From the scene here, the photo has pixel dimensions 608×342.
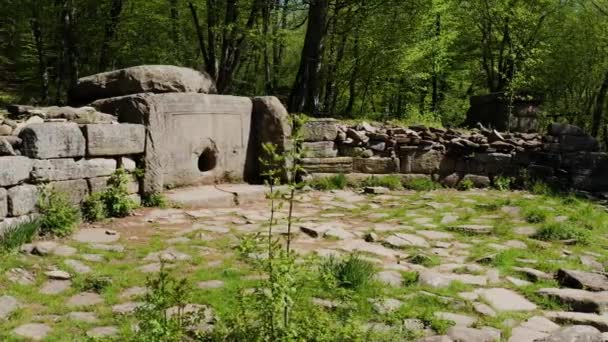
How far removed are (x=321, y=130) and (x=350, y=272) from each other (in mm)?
5418

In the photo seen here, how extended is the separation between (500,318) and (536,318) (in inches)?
12.0

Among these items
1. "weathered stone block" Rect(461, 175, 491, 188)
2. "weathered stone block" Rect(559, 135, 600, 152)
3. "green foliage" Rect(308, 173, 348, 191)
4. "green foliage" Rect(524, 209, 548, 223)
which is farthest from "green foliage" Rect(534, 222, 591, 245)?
"weathered stone block" Rect(559, 135, 600, 152)

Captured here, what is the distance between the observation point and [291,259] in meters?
2.99

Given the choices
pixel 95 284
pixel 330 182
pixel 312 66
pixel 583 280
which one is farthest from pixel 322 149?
pixel 95 284

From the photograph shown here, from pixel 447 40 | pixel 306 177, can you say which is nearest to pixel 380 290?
pixel 306 177

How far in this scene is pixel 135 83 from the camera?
7.46 metres

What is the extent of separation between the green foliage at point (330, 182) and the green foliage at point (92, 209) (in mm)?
3835

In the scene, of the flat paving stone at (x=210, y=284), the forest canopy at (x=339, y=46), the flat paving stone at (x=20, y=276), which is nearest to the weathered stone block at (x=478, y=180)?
the forest canopy at (x=339, y=46)

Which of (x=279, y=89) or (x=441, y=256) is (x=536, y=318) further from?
(x=279, y=89)

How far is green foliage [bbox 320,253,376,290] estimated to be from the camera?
14.1 feet

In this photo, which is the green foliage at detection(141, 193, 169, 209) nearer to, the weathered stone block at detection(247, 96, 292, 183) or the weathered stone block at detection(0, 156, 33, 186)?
the weathered stone block at detection(0, 156, 33, 186)

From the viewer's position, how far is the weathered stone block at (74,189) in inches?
226

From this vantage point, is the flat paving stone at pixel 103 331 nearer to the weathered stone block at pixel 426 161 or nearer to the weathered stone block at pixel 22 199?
the weathered stone block at pixel 22 199

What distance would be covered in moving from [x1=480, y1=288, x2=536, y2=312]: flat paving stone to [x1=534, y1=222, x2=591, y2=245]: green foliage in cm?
220
